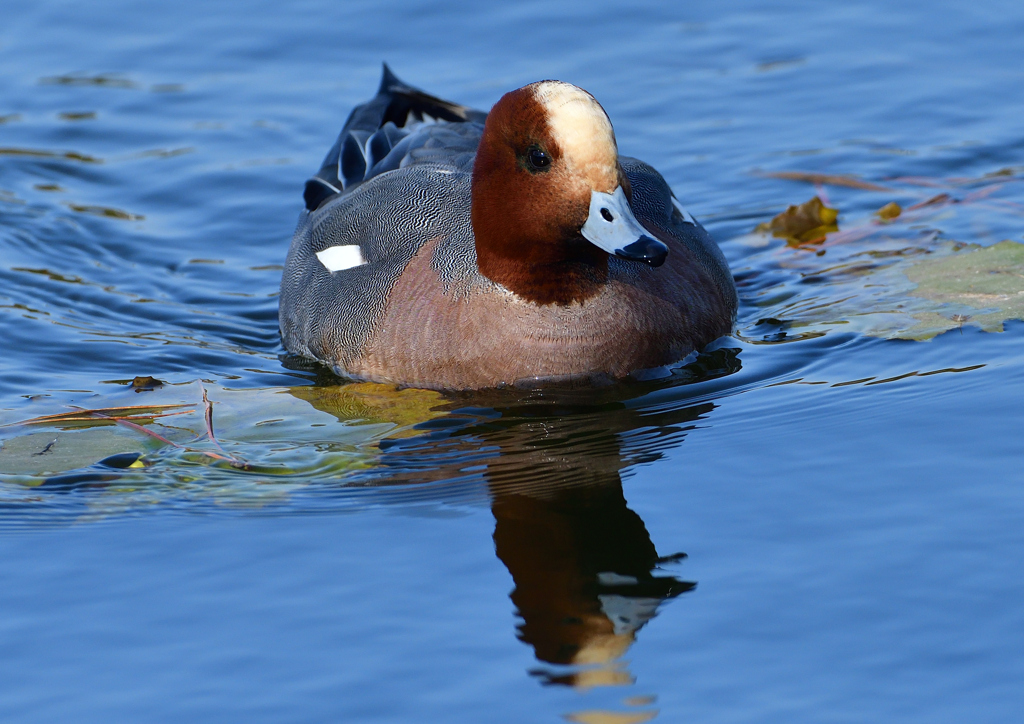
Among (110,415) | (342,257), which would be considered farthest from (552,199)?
(110,415)

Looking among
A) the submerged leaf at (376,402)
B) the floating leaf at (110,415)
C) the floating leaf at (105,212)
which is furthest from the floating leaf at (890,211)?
the floating leaf at (105,212)

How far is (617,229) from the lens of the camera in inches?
211

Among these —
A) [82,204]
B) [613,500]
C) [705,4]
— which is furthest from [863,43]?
[613,500]

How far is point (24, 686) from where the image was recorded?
156 inches

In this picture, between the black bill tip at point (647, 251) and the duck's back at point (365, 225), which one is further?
the duck's back at point (365, 225)

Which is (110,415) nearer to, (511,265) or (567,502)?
(511,265)

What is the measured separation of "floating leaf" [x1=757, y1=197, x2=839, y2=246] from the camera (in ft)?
26.6

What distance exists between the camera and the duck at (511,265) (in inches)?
215

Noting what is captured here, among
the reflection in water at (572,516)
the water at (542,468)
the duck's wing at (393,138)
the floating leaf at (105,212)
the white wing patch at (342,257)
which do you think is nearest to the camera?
the water at (542,468)

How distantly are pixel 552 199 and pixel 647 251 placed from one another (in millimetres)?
527

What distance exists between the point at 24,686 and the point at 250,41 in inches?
328

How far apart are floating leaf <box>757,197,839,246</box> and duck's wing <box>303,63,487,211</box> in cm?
191

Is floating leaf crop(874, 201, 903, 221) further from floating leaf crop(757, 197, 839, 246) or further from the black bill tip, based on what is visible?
the black bill tip

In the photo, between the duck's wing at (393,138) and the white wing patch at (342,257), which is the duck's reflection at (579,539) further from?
the duck's wing at (393,138)
